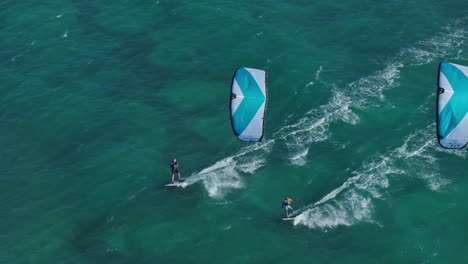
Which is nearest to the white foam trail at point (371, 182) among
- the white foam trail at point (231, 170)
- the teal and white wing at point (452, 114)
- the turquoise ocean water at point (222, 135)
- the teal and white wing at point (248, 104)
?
the turquoise ocean water at point (222, 135)

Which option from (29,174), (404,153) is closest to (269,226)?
(404,153)

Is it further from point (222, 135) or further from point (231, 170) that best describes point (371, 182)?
point (222, 135)

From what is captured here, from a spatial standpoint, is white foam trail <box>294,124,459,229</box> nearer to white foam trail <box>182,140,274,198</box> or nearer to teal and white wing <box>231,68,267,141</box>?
white foam trail <box>182,140,274,198</box>

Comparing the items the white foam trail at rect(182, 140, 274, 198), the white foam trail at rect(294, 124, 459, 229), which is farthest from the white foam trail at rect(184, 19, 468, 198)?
the white foam trail at rect(294, 124, 459, 229)

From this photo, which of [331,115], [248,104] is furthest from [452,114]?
[248,104]

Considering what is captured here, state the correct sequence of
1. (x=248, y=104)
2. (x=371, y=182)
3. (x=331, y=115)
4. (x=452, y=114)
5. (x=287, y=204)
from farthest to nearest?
(x=331, y=115) → (x=371, y=182) → (x=248, y=104) → (x=287, y=204) → (x=452, y=114)

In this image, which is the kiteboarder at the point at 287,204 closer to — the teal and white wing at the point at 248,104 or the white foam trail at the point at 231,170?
the teal and white wing at the point at 248,104
